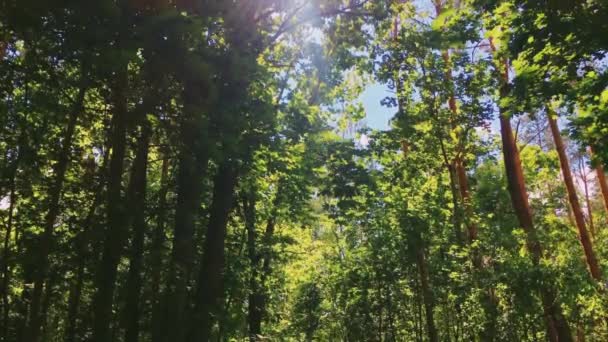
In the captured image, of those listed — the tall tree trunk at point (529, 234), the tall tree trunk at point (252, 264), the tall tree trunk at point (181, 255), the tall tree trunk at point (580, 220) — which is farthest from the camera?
the tall tree trunk at point (580, 220)

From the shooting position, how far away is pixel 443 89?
9.00m

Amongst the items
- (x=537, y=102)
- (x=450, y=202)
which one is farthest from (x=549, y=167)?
(x=537, y=102)

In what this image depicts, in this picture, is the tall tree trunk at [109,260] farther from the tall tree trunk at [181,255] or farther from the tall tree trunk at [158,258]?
the tall tree trunk at [158,258]

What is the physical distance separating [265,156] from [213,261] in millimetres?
2132

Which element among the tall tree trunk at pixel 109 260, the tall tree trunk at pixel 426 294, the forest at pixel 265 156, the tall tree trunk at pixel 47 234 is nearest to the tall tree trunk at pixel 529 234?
the forest at pixel 265 156

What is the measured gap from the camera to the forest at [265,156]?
4562mm

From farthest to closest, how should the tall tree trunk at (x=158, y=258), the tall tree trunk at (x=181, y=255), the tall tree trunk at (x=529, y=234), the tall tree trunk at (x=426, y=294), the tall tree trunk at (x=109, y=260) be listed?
the tall tree trunk at (x=426, y=294)
the tall tree trunk at (x=529, y=234)
the tall tree trunk at (x=158, y=258)
the tall tree trunk at (x=181, y=255)
the tall tree trunk at (x=109, y=260)

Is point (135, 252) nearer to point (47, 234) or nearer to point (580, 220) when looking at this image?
point (47, 234)

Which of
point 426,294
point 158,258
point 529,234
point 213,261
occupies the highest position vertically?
point 529,234

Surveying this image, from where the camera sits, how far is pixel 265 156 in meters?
8.06

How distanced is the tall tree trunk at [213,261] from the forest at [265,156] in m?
0.03

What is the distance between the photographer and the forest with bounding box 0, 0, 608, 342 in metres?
4.56

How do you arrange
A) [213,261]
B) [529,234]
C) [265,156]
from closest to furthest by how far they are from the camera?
1. [213,261]
2. [265,156]
3. [529,234]

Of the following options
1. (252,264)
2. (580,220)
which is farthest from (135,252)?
(580,220)
